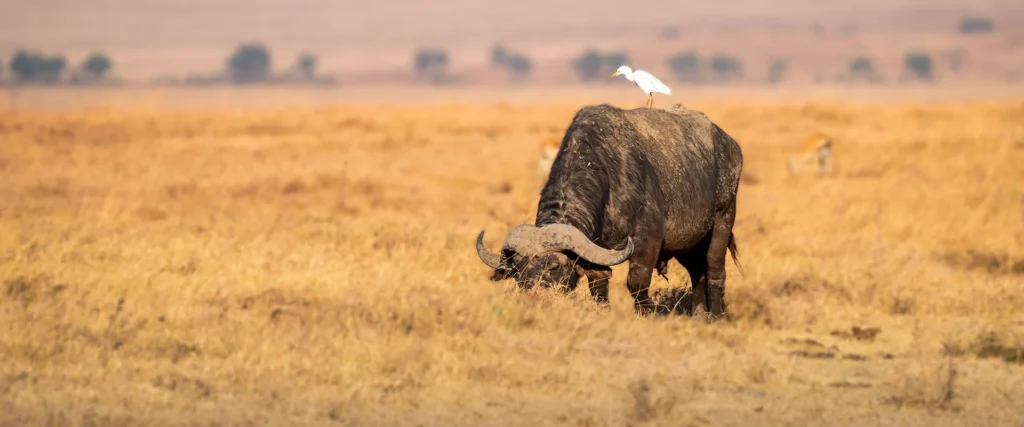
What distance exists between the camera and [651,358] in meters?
7.88

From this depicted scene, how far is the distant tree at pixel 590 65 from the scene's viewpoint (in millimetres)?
137000

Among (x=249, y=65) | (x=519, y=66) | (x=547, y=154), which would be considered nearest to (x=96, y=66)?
(x=249, y=65)

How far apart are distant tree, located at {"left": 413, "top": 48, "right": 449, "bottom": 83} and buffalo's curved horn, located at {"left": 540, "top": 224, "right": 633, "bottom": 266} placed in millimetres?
133904

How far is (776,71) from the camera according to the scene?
144m

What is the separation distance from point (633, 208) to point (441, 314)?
1.50 metres

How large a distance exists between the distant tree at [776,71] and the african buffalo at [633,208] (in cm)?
13253

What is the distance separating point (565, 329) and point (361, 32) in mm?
164172

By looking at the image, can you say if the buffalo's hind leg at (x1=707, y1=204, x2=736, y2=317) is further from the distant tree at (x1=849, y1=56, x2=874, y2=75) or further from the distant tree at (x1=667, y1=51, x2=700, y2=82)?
the distant tree at (x1=667, y1=51, x2=700, y2=82)

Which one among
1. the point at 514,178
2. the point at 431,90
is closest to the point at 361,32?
the point at 431,90

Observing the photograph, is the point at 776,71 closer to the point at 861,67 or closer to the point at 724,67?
the point at 724,67

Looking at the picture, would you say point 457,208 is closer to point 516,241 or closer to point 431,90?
point 516,241

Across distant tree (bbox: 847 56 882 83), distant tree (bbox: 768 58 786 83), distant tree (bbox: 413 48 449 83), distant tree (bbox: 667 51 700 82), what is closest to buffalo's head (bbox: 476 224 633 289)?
distant tree (bbox: 847 56 882 83)

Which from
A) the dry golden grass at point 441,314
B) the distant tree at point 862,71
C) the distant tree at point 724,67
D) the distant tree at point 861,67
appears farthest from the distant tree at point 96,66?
the dry golden grass at point 441,314

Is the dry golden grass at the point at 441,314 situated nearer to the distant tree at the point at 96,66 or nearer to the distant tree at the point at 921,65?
the distant tree at the point at 96,66
